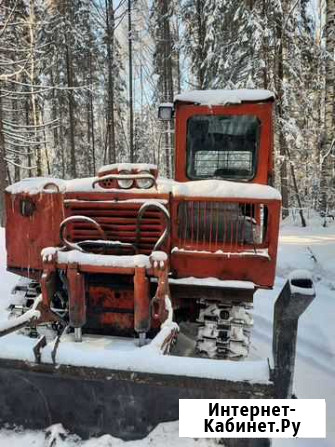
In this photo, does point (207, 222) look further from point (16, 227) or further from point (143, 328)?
point (16, 227)

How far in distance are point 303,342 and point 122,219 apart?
9.32ft

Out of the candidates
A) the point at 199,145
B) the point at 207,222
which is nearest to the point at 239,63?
the point at 199,145

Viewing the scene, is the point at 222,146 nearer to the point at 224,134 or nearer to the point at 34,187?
the point at 224,134

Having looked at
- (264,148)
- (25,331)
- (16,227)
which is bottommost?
(25,331)

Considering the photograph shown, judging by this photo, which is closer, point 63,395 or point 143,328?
point 63,395

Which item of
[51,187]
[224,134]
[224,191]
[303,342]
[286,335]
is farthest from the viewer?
[303,342]

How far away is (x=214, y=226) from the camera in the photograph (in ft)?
12.8

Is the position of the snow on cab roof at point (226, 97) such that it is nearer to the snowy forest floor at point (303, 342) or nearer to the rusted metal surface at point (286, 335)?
the rusted metal surface at point (286, 335)

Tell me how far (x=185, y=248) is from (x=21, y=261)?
170 centimetres

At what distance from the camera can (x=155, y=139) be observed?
4019 centimetres

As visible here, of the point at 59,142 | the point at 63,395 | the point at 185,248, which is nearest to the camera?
the point at 63,395

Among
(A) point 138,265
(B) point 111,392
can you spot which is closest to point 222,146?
(A) point 138,265

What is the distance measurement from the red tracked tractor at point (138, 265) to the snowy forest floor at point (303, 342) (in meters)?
0.09

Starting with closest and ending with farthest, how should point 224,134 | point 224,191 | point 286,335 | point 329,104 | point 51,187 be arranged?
point 286,335, point 224,191, point 51,187, point 224,134, point 329,104
